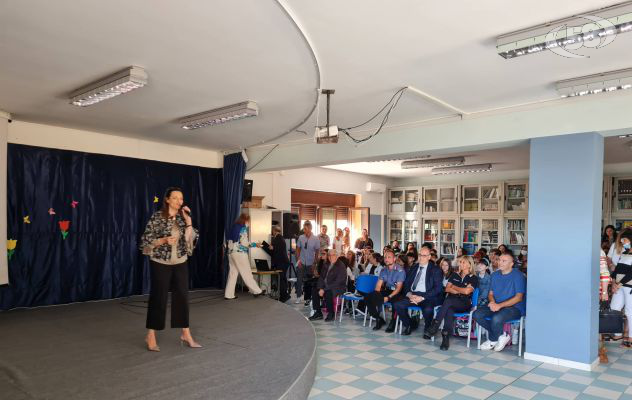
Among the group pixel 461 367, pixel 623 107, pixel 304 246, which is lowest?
pixel 461 367

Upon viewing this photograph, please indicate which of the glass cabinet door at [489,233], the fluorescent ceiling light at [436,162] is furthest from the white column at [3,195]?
the glass cabinet door at [489,233]

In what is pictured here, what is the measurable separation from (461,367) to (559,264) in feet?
4.74

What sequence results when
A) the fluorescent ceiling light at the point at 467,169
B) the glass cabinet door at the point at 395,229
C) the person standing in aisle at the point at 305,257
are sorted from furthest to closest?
1. the glass cabinet door at the point at 395,229
2. the fluorescent ceiling light at the point at 467,169
3. the person standing in aisle at the point at 305,257

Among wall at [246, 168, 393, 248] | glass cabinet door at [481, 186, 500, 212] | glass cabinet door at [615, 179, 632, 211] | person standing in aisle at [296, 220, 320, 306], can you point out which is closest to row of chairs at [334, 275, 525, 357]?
person standing in aisle at [296, 220, 320, 306]

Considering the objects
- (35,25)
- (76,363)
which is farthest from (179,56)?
(76,363)

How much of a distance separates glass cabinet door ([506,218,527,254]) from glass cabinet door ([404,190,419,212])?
8.16 ft

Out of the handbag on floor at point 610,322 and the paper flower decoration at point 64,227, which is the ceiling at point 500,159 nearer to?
the handbag on floor at point 610,322

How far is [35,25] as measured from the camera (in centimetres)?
329

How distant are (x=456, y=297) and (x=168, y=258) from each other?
332 cm

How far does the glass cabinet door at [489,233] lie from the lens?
1058 cm

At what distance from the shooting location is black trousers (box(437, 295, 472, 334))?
526 centimetres

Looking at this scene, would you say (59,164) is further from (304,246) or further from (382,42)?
(382,42)

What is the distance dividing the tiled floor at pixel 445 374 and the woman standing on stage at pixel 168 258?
1479 mm

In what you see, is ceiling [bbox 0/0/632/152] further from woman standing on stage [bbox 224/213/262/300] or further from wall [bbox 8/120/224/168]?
woman standing on stage [bbox 224/213/262/300]
